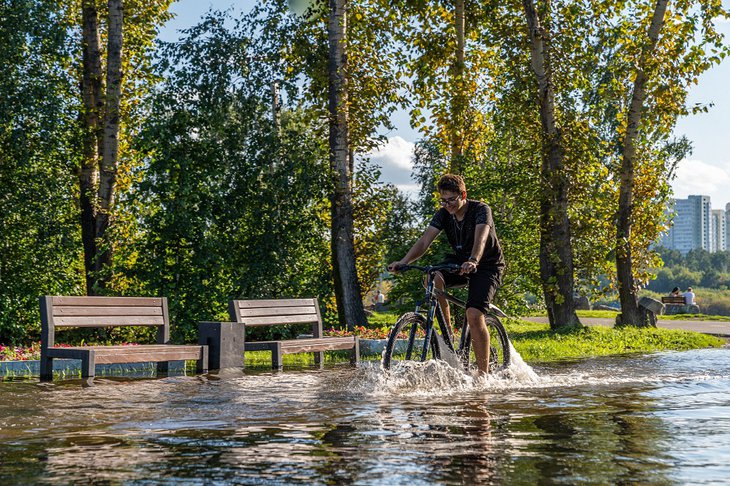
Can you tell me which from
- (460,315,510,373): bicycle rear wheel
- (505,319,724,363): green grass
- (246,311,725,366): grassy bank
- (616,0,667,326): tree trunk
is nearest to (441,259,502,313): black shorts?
(460,315,510,373): bicycle rear wheel

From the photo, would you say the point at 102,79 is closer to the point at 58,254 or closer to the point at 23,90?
the point at 23,90

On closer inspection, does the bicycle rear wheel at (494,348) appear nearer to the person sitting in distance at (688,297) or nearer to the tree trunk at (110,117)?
the tree trunk at (110,117)

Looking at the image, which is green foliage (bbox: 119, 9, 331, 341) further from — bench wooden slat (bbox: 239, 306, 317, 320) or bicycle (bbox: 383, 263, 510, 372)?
bicycle (bbox: 383, 263, 510, 372)

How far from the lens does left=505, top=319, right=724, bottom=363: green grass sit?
1569cm

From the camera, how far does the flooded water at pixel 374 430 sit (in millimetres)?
4789

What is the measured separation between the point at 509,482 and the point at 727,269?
169502 mm

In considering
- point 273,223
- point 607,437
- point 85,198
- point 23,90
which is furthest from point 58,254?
point 607,437

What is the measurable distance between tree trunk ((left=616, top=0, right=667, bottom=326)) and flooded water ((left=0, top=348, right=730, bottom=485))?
11650mm

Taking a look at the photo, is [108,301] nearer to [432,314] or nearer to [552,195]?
[432,314]

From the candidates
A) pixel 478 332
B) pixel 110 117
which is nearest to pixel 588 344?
pixel 478 332

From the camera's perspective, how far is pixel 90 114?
20.2 m

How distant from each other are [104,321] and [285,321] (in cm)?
284

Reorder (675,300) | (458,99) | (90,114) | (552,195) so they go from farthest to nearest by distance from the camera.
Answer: (675,300), (458,99), (90,114), (552,195)

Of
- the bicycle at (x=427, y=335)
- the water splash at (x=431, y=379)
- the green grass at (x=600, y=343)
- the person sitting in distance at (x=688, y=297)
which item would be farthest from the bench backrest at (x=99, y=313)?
the person sitting in distance at (x=688, y=297)
